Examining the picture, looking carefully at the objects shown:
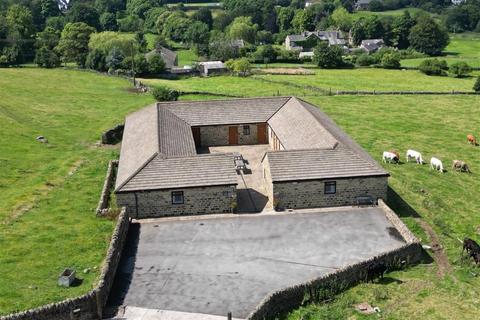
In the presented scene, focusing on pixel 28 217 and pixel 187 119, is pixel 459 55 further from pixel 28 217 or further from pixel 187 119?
pixel 28 217

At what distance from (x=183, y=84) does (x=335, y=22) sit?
114810 mm

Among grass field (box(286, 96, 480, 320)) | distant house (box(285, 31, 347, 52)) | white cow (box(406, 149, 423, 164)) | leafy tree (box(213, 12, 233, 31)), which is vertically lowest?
grass field (box(286, 96, 480, 320))

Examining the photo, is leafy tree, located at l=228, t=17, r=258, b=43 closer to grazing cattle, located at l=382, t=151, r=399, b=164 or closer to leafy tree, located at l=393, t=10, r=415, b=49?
leafy tree, located at l=393, t=10, r=415, b=49

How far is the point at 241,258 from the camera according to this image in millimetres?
28719

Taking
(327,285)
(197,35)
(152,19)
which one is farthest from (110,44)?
(152,19)

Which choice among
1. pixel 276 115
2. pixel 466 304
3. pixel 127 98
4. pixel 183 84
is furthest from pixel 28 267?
pixel 183 84

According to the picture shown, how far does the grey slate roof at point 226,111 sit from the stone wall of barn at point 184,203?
15.9 meters

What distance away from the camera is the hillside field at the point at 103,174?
1006 inches

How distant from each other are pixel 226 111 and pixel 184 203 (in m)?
18.6

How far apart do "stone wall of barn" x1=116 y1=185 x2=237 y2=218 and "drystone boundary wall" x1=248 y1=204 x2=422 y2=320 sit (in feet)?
33.5

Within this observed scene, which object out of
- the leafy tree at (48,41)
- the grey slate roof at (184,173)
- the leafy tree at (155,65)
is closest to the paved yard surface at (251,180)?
the grey slate roof at (184,173)

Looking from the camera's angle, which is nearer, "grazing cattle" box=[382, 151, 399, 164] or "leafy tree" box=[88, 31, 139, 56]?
"grazing cattle" box=[382, 151, 399, 164]

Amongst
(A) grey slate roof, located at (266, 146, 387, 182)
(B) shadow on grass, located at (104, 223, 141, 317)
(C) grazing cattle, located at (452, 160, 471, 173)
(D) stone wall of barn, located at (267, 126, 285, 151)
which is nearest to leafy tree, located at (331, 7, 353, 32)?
(D) stone wall of barn, located at (267, 126, 285, 151)

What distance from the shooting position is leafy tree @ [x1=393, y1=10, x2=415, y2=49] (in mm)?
153125
